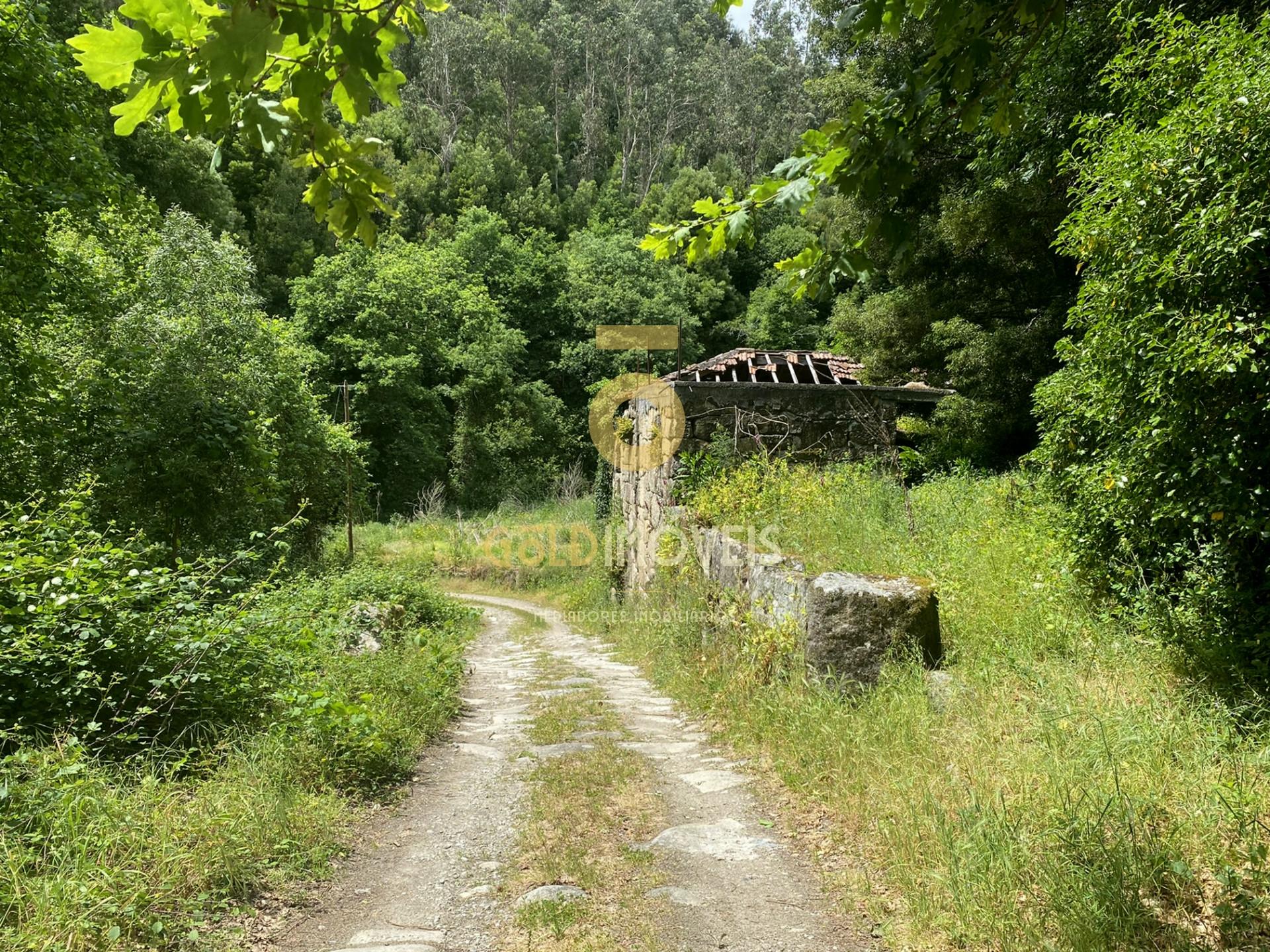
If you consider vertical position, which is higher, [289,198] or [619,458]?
[289,198]

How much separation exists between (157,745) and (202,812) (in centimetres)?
91

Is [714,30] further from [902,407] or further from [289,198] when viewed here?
[902,407]

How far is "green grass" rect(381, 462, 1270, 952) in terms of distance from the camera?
243cm

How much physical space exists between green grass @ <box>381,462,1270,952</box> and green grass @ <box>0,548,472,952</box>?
7.91 feet

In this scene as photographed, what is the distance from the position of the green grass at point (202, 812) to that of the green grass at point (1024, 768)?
7.91 feet

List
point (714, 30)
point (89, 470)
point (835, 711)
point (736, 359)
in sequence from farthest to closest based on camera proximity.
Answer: point (714, 30) < point (736, 359) < point (89, 470) < point (835, 711)

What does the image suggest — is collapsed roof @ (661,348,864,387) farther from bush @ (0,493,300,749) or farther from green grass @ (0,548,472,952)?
bush @ (0,493,300,749)

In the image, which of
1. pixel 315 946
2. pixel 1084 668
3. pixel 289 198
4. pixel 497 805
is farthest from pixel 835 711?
pixel 289 198

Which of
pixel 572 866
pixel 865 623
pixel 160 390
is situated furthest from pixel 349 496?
pixel 572 866

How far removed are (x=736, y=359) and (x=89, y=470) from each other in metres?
8.61

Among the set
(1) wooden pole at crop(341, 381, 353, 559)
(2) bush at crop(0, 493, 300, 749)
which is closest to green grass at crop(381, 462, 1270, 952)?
(2) bush at crop(0, 493, 300, 749)

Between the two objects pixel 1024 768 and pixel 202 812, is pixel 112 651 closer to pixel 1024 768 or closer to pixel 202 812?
pixel 202 812

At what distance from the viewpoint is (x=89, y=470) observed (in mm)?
7836

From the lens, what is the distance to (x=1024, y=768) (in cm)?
311
